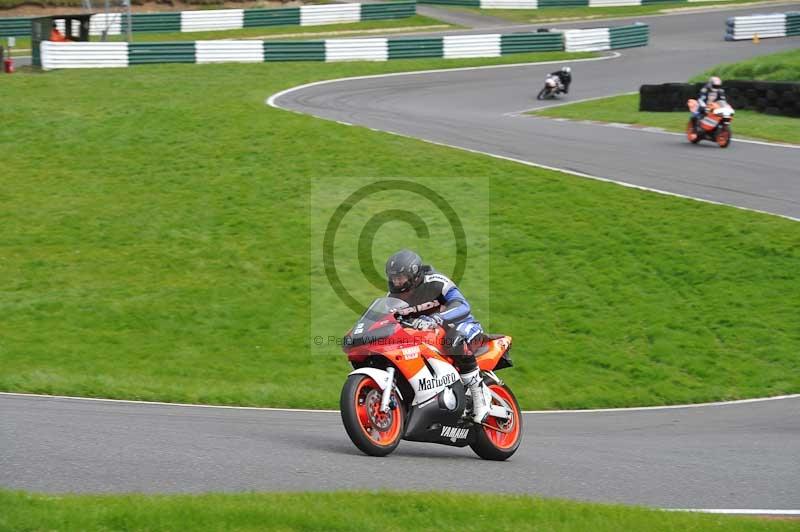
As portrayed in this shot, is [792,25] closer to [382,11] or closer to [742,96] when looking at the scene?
[382,11]

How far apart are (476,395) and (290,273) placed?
7.90m

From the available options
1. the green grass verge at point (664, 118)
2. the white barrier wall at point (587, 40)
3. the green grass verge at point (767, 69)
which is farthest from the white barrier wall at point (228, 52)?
the green grass verge at point (767, 69)

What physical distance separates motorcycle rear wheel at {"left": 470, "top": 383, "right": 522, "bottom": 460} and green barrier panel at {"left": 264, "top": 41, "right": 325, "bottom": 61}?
94.6ft

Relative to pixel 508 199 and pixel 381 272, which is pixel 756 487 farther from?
pixel 508 199

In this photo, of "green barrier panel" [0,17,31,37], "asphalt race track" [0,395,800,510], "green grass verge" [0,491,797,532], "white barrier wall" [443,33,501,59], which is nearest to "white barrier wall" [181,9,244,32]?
"green barrier panel" [0,17,31,37]

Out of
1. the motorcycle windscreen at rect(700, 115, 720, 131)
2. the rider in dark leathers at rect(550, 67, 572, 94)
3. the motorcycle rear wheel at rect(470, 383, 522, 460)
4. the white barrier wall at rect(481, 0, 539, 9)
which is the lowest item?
the motorcycle rear wheel at rect(470, 383, 522, 460)

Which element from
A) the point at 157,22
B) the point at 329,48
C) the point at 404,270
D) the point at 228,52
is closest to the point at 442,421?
the point at 404,270

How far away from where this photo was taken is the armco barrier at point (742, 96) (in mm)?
28594

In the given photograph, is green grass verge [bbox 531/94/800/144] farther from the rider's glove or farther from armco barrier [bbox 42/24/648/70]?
the rider's glove

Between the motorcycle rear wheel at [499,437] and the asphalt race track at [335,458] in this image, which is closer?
the asphalt race track at [335,458]

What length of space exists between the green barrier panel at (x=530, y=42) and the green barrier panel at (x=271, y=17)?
12.6 metres

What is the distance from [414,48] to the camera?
39.0m

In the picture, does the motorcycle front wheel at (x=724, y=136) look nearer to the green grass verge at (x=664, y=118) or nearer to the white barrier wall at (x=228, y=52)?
the green grass verge at (x=664, y=118)

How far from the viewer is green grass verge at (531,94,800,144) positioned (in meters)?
25.5
